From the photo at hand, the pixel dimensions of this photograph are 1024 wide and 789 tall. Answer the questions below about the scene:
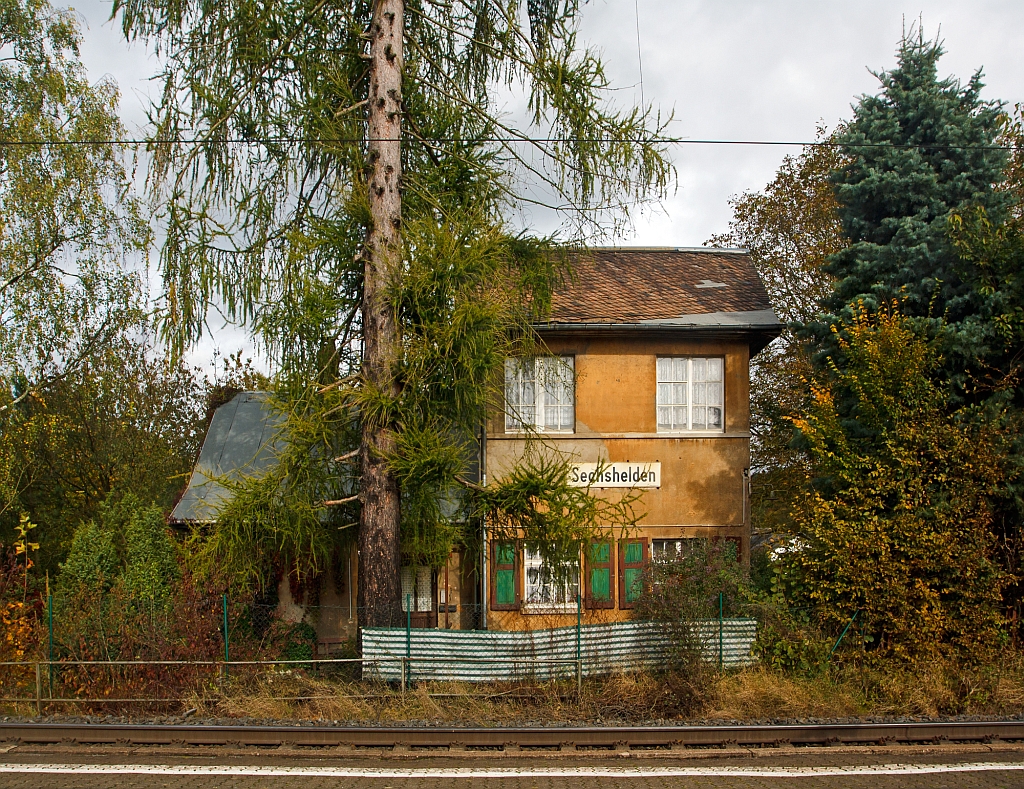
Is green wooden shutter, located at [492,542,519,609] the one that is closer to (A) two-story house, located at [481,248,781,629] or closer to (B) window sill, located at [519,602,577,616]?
(A) two-story house, located at [481,248,781,629]

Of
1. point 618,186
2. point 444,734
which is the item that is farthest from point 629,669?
point 618,186

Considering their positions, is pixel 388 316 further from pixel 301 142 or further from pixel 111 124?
pixel 111 124

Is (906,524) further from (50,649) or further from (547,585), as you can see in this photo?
(50,649)

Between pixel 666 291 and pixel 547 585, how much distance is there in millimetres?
7221

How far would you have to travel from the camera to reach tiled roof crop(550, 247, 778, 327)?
15.0m

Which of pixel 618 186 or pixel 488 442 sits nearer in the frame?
pixel 618 186

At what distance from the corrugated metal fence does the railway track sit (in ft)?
5.17

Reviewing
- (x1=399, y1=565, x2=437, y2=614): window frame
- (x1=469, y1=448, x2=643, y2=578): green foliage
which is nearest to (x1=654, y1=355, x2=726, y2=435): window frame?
(x1=469, y1=448, x2=643, y2=578): green foliage

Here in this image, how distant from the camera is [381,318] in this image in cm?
1134

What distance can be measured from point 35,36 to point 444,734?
1862 centimetres

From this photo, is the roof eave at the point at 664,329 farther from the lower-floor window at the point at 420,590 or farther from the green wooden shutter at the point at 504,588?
the lower-floor window at the point at 420,590

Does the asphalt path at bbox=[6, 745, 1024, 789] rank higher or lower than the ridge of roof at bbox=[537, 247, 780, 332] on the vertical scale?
lower

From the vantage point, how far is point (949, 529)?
37.2 ft

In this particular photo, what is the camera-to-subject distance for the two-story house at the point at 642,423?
1474 centimetres
